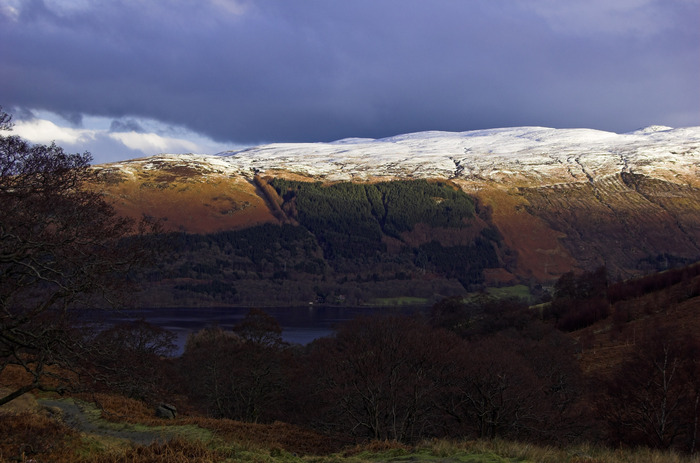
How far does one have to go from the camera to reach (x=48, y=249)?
45.1ft

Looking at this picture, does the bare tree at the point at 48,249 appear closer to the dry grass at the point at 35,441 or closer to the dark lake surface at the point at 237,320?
the dry grass at the point at 35,441

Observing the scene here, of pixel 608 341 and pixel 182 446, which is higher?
pixel 182 446

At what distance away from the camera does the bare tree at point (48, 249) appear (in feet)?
44.0

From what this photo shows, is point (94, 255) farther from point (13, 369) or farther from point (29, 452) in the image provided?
point (13, 369)

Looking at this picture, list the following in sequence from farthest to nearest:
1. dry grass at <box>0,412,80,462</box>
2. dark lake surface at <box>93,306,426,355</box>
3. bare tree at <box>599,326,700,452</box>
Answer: dark lake surface at <box>93,306,426,355</box>, bare tree at <box>599,326,700,452</box>, dry grass at <box>0,412,80,462</box>

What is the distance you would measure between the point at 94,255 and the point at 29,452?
4932 mm

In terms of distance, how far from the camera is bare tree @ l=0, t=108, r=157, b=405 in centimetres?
1342

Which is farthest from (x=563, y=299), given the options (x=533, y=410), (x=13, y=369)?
(x=13, y=369)

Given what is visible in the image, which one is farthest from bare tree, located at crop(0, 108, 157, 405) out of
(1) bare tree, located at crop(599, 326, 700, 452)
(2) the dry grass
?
(1) bare tree, located at crop(599, 326, 700, 452)

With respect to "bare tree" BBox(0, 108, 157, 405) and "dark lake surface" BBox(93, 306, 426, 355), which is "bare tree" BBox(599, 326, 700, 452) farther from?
"dark lake surface" BBox(93, 306, 426, 355)

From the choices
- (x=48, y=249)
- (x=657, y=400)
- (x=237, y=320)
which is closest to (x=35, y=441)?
(x=48, y=249)

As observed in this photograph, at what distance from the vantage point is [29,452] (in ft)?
41.4

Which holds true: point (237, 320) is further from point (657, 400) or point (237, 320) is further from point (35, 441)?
point (35, 441)

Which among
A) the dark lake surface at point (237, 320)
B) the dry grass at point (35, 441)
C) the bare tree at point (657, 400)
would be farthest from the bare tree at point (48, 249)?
the dark lake surface at point (237, 320)
